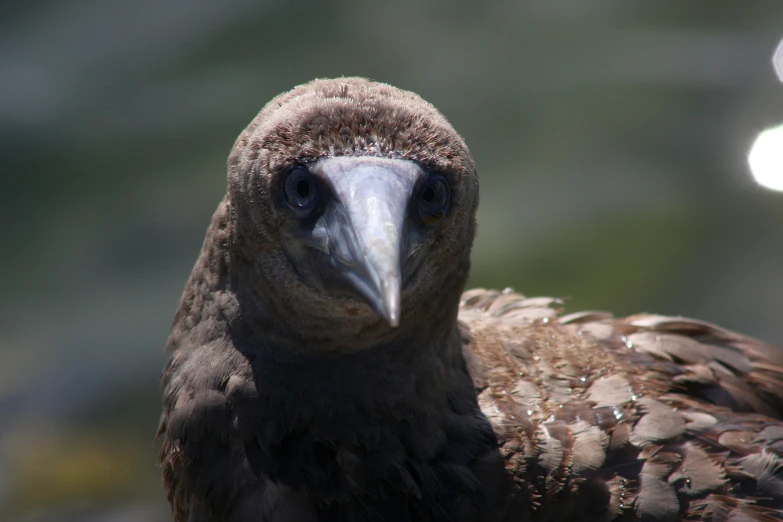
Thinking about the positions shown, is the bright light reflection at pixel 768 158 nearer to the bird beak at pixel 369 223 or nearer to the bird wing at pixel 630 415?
the bird wing at pixel 630 415

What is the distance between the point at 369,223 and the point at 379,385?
66 cm

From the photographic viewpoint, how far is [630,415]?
10.4 ft

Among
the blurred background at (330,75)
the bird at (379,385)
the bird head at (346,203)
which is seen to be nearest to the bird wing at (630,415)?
the bird at (379,385)

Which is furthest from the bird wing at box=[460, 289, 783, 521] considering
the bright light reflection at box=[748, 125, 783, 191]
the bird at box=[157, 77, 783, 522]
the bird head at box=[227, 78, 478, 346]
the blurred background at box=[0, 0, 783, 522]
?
the bright light reflection at box=[748, 125, 783, 191]

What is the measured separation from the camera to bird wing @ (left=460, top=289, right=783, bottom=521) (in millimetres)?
2984

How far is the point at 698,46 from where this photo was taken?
20.9ft

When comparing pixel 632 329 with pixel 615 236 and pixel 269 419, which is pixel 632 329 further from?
pixel 615 236

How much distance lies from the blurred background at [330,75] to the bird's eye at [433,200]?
264cm

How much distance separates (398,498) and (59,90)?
4.25 meters

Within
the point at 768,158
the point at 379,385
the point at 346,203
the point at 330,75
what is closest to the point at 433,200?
the point at 346,203

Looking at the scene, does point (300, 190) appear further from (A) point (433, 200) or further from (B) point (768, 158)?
(B) point (768, 158)

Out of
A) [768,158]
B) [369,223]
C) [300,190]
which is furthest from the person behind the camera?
[768,158]

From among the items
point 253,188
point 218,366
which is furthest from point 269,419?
point 253,188

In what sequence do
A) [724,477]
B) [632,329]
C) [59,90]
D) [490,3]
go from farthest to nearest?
1. [490,3]
2. [59,90]
3. [632,329]
4. [724,477]
